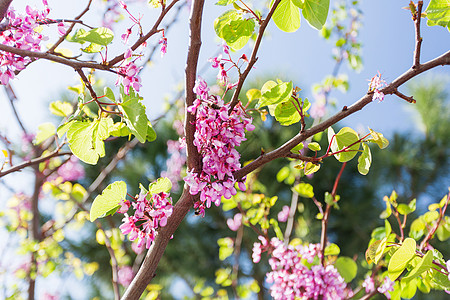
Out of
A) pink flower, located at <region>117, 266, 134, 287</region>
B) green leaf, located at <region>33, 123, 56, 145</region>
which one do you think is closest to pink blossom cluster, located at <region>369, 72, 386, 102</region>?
green leaf, located at <region>33, 123, 56, 145</region>

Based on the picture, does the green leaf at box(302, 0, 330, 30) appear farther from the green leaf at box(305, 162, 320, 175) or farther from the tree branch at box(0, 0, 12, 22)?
the tree branch at box(0, 0, 12, 22)

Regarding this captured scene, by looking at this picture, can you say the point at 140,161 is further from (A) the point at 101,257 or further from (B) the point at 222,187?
(B) the point at 222,187

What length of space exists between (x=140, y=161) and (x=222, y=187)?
Result: 3.29 m

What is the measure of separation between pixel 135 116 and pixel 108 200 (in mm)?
107

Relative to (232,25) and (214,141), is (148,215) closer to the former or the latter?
(214,141)

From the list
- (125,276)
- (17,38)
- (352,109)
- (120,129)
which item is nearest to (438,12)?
(352,109)

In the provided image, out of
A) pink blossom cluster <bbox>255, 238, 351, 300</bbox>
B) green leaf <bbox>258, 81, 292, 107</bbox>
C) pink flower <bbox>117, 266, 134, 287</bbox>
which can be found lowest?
pink flower <bbox>117, 266, 134, 287</bbox>

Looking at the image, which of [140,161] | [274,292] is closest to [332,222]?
[140,161]

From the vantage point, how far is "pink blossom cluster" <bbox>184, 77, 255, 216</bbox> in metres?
0.35

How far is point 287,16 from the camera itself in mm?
437

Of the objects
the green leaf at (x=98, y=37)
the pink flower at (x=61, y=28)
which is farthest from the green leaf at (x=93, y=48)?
the pink flower at (x=61, y=28)

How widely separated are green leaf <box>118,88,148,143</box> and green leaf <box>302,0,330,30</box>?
0.22 metres

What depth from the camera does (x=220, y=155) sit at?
358 mm

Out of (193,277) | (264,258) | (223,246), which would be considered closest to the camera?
(223,246)
